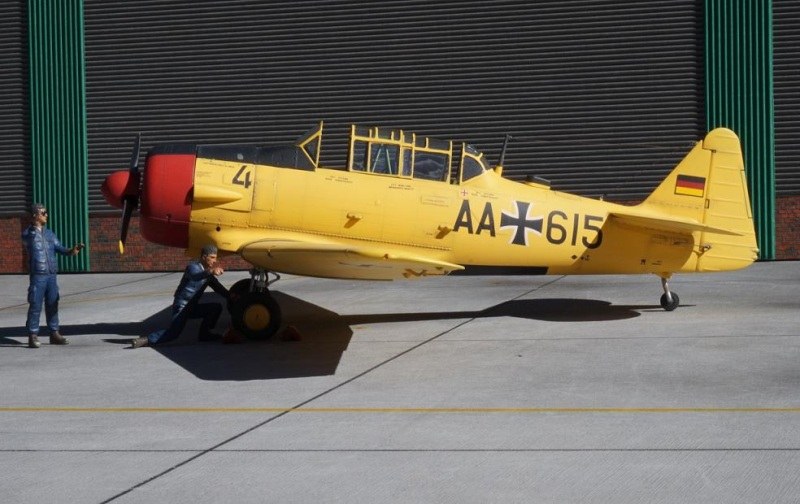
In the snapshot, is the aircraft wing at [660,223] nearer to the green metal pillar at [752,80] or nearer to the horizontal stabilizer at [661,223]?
the horizontal stabilizer at [661,223]

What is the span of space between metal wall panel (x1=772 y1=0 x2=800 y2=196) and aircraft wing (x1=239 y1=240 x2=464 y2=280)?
13391 millimetres

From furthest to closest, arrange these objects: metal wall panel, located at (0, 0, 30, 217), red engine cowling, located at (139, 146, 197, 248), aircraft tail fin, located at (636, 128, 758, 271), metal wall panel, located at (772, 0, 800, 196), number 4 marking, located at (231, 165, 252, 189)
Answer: metal wall panel, located at (0, 0, 30, 217), metal wall panel, located at (772, 0, 800, 196), aircraft tail fin, located at (636, 128, 758, 271), number 4 marking, located at (231, 165, 252, 189), red engine cowling, located at (139, 146, 197, 248)

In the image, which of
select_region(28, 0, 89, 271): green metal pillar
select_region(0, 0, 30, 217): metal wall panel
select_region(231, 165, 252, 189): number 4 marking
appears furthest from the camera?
select_region(0, 0, 30, 217): metal wall panel

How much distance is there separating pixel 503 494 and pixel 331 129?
1846 centimetres

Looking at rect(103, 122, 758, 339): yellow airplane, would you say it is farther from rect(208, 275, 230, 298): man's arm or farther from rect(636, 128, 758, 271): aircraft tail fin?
rect(208, 275, 230, 298): man's arm

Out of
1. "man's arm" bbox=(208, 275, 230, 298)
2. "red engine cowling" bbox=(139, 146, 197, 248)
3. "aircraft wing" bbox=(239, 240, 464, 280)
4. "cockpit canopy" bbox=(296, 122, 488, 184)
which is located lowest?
"man's arm" bbox=(208, 275, 230, 298)

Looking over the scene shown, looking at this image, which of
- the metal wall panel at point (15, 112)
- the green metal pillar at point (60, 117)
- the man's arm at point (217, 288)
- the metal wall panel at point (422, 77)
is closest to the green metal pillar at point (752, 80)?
the metal wall panel at point (422, 77)

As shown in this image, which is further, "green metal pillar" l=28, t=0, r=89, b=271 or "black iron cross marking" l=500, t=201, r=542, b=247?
"green metal pillar" l=28, t=0, r=89, b=271

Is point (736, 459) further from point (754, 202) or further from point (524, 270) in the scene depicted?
point (754, 202)

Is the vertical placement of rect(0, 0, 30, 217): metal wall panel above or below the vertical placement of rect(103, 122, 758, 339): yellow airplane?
above

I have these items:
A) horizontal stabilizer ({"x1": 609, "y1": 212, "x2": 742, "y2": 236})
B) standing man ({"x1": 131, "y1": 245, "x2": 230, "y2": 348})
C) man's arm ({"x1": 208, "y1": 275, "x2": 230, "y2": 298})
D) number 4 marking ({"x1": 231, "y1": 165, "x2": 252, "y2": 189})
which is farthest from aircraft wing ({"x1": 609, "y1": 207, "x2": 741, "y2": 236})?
standing man ({"x1": 131, "y1": 245, "x2": 230, "y2": 348})

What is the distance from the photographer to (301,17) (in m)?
24.3

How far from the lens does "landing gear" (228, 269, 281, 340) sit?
1278 cm

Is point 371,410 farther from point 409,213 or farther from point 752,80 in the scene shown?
point 752,80
